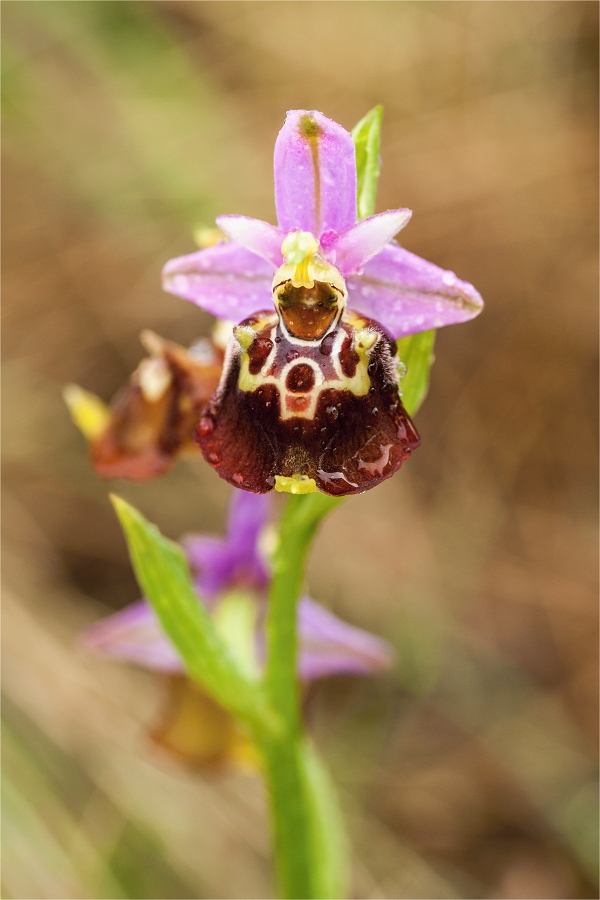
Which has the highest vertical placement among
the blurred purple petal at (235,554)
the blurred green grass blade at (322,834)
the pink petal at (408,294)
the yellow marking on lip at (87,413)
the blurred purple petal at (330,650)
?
the pink petal at (408,294)

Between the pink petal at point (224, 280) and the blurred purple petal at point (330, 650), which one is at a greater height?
the pink petal at point (224, 280)

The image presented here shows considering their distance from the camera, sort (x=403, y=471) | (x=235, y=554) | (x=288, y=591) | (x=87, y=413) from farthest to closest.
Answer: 1. (x=403, y=471)
2. (x=235, y=554)
3. (x=87, y=413)
4. (x=288, y=591)

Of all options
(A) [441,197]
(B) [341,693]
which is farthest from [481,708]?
(A) [441,197]

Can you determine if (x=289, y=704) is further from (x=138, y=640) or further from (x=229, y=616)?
(x=138, y=640)

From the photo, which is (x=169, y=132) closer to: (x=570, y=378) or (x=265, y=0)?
(x=265, y=0)

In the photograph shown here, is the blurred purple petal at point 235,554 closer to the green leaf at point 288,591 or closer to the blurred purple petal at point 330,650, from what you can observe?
the blurred purple petal at point 330,650

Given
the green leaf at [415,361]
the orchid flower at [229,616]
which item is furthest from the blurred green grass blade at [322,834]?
the green leaf at [415,361]

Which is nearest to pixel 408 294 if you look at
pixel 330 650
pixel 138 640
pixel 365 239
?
pixel 365 239
